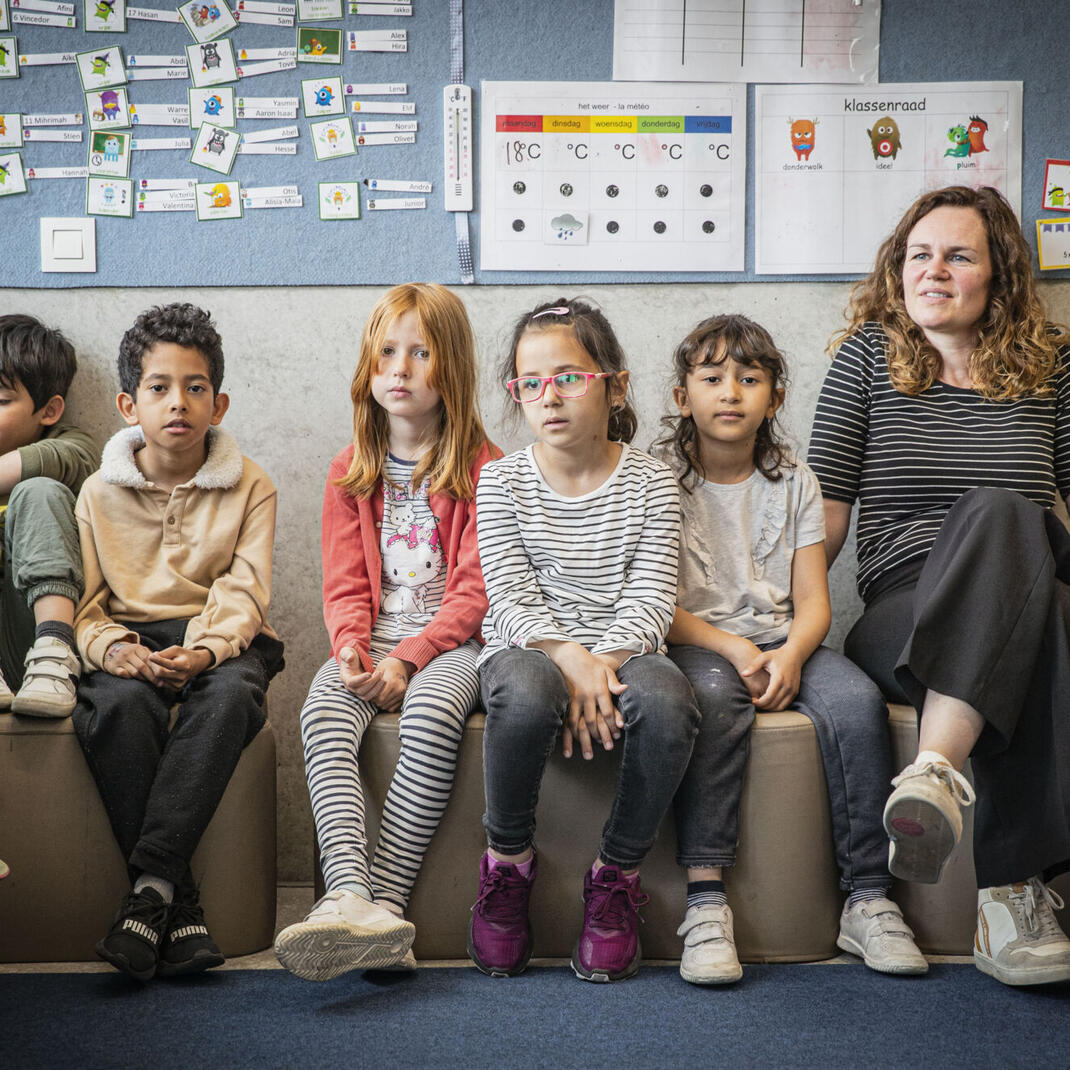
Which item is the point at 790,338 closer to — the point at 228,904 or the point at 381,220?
the point at 381,220

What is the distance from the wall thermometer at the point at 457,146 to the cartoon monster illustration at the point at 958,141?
92cm

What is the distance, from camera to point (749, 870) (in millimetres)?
1540

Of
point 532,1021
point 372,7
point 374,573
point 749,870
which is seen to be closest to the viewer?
point 532,1021

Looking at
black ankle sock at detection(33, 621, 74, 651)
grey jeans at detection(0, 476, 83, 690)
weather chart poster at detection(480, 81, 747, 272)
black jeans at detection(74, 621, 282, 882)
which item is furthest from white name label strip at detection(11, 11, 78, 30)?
black jeans at detection(74, 621, 282, 882)

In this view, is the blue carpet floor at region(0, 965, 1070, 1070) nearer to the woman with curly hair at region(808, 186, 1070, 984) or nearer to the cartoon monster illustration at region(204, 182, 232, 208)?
the woman with curly hair at region(808, 186, 1070, 984)

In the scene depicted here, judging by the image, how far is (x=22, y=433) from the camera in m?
2.00

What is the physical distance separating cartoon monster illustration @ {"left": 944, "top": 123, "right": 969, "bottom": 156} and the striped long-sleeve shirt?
3.21ft

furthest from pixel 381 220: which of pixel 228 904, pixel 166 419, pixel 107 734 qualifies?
pixel 228 904

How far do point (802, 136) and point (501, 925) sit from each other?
1530 millimetres

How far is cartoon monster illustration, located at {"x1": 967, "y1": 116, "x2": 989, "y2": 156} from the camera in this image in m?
2.08

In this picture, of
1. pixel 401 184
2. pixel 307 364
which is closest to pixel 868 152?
pixel 401 184

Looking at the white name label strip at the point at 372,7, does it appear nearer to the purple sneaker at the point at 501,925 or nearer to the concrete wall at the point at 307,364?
the concrete wall at the point at 307,364

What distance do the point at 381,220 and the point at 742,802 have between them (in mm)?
1270

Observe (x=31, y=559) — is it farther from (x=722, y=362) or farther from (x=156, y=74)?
(x=722, y=362)
